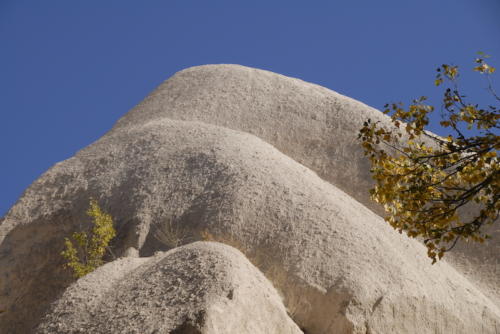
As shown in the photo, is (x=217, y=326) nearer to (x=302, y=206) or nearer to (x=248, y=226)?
(x=248, y=226)

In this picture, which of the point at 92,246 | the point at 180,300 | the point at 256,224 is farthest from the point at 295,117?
the point at 180,300

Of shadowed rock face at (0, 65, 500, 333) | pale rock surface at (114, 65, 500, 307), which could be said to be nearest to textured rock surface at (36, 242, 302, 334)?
shadowed rock face at (0, 65, 500, 333)

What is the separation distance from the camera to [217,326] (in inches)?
505

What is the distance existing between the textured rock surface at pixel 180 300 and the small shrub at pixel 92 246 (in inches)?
91.7

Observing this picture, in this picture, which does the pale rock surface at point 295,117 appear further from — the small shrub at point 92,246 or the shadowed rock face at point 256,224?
the small shrub at point 92,246

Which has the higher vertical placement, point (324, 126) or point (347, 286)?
point (324, 126)

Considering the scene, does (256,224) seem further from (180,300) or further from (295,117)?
(295,117)

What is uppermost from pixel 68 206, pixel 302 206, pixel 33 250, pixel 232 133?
pixel 232 133

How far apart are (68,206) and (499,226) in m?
13.7

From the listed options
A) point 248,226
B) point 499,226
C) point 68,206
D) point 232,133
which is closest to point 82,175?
point 68,206

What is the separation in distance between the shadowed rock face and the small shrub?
21.5 inches

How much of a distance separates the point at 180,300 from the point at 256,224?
15.0 feet

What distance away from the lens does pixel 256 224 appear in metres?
17.7

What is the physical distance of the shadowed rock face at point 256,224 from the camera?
1633 cm
